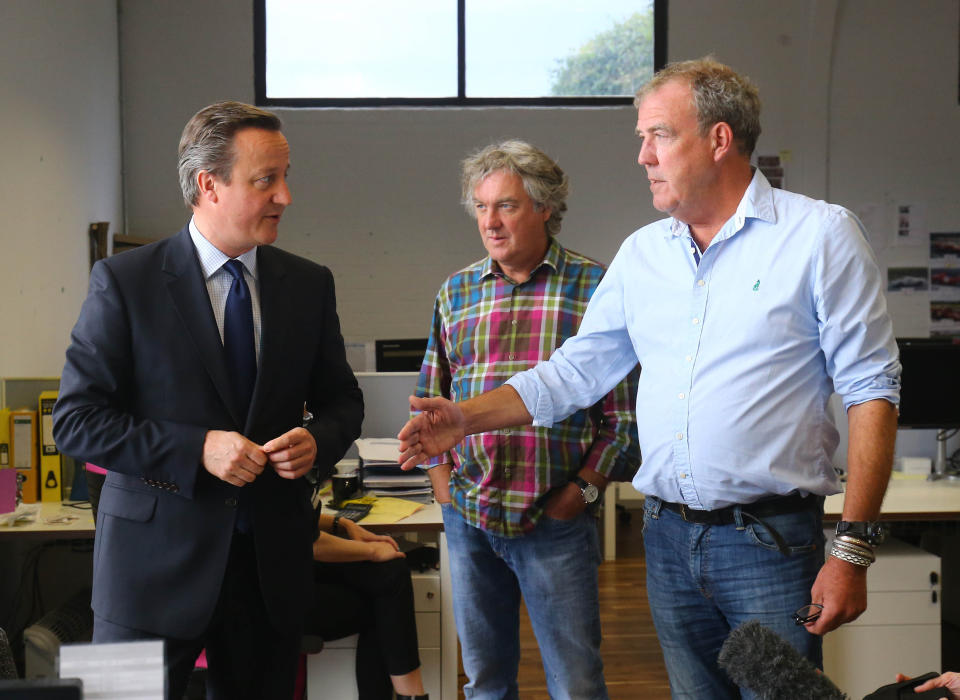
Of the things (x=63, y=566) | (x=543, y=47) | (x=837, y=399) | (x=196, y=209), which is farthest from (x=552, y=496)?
(x=543, y=47)

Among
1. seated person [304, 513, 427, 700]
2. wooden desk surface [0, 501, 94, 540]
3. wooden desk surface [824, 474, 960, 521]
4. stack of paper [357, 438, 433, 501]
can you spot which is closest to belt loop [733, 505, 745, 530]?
seated person [304, 513, 427, 700]

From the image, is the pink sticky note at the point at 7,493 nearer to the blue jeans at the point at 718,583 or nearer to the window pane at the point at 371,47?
the blue jeans at the point at 718,583

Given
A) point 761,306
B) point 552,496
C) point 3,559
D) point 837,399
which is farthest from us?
point 837,399

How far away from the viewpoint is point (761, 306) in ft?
4.83

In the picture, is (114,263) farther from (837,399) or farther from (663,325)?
(837,399)

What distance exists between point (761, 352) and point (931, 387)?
2846mm

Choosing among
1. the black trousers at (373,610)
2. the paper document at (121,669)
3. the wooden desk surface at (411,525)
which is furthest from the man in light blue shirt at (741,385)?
the wooden desk surface at (411,525)

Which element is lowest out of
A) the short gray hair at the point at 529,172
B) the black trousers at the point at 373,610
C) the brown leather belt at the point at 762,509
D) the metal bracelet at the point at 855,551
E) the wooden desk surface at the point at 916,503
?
the black trousers at the point at 373,610

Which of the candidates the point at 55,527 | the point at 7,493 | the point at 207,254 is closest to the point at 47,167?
the point at 7,493

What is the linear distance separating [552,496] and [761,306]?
70 cm

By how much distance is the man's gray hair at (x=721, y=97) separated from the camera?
1.54 m

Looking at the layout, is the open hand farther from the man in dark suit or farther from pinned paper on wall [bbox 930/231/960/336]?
pinned paper on wall [bbox 930/231/960/336]

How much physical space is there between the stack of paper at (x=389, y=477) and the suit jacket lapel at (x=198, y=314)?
4.96 ft

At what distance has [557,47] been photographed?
666cm
